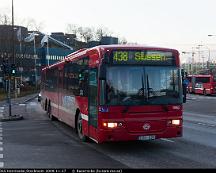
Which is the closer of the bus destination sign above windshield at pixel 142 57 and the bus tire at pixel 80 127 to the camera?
the bus destination sign above windshield at pixel 142 57

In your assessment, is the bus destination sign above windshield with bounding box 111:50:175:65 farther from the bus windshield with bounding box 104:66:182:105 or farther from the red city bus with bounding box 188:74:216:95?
the red city bus with bounding box 188:74:216:95

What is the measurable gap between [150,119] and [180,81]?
140 centimetres

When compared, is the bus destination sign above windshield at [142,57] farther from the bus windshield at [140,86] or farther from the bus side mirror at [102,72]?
the bus side mirror at [102,72]

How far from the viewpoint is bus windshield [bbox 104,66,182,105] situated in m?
11.8

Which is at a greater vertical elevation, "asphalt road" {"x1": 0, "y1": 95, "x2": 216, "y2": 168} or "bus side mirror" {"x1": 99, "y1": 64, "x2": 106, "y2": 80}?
"bus side mirror" {"x1": 99, "y1": 64, "x2": 106, "y2": 80}

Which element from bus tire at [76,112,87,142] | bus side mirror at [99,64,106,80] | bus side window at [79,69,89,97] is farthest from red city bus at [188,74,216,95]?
bus side mirror at [99,64,106,80]

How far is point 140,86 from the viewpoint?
39.1ft

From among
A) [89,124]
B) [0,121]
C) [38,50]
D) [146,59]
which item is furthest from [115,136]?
[38,50]

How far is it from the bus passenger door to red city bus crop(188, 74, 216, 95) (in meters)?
48.1

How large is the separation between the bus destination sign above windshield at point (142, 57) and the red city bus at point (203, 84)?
48009 millimetres

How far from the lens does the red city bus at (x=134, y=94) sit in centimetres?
1179

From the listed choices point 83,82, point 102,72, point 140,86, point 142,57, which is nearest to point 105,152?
point 140,86

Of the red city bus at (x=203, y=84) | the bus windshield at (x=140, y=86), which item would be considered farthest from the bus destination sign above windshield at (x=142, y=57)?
the red city bus at (x=203, y=84)

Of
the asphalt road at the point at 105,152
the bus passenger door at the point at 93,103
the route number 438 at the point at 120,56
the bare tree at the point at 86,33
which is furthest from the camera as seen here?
the bare tree at the point at 86,33
